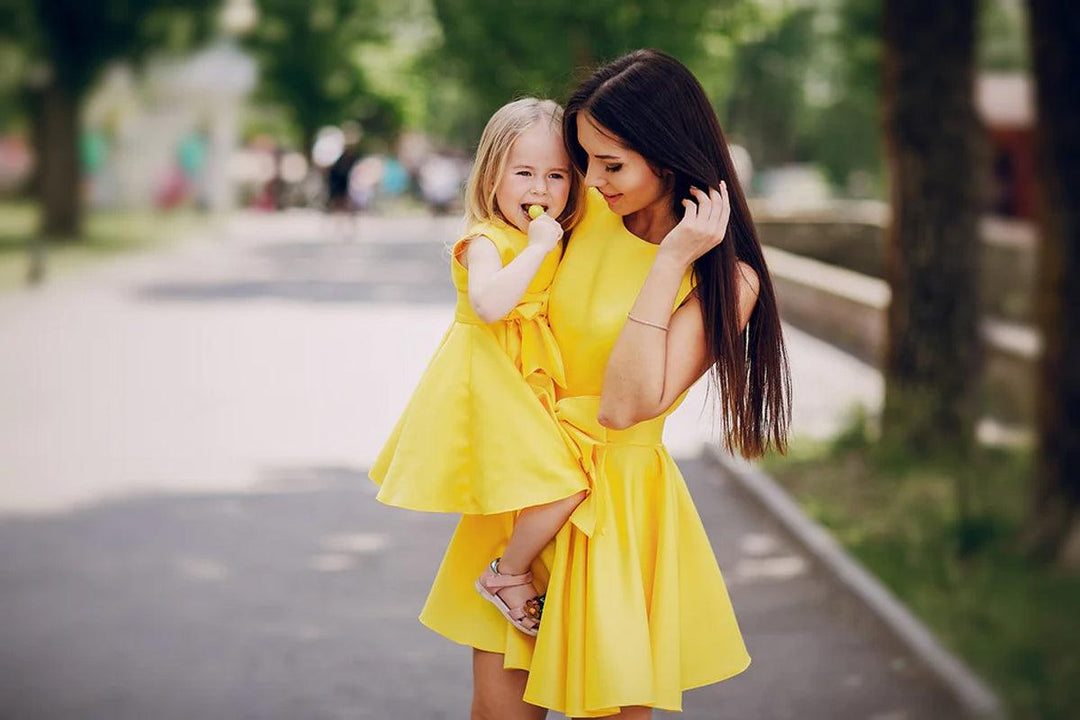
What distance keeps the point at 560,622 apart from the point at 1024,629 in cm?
451

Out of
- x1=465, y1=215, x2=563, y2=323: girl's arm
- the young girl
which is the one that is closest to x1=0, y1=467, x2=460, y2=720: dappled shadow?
the young girl

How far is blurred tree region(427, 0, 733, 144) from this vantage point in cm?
2855

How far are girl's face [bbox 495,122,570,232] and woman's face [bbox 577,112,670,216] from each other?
0.29 ft

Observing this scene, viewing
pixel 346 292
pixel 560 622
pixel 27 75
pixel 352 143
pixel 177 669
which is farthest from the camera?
pixel 352 143

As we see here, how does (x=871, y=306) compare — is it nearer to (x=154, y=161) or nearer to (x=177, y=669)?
(x=177, y=669)

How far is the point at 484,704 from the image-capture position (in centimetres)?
327

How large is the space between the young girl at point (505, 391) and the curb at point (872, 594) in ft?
11.5

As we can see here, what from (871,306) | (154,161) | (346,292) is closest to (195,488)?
(871,306)

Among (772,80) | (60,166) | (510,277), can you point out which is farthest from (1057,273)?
(772,80)

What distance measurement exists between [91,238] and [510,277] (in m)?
34.9

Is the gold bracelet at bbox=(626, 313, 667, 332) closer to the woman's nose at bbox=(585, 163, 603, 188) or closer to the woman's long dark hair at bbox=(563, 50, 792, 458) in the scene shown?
the woman's long dark hair at bbox=(563, 50, 792, 458)

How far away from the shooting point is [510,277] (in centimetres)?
294

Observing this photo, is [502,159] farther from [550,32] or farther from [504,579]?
[550,32]

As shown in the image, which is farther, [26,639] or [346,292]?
[346,292]
